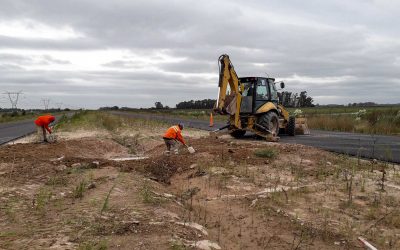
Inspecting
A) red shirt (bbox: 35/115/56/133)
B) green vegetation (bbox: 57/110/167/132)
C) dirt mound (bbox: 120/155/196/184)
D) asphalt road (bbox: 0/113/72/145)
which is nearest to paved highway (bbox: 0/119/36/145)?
asphalt road (bbox: 0/113/72/145)

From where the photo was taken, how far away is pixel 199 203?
27.5 ft

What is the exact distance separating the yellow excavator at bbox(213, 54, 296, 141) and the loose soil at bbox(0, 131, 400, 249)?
5520 mm

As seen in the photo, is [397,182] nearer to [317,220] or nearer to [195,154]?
[317,220]

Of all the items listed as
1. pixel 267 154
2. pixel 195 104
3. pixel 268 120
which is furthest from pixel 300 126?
pixel 195 104

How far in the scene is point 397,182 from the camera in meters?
9.70

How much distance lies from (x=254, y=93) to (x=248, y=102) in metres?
0.45

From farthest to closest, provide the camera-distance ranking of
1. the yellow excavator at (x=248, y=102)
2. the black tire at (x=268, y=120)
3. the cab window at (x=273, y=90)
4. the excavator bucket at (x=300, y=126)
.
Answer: the excavator bucket at (x=300, y=126) → the cab window at (x=273, y=90) → the black tire at (x=268, y=120) → the yellow excavator at (x=248, y=102)

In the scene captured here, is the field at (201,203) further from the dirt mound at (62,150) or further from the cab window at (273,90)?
the cab window at (273,90)

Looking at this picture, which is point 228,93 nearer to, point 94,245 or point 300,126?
point 300,126

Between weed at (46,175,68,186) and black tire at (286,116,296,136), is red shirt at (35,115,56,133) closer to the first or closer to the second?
weed at (46,175,68,186)

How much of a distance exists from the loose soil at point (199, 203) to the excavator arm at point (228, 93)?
5281mm

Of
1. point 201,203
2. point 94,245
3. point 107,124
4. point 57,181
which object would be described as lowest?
point 201,203

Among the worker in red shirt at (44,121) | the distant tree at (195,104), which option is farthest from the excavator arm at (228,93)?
the distant tree at (195,104)

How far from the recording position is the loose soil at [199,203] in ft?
19.7
